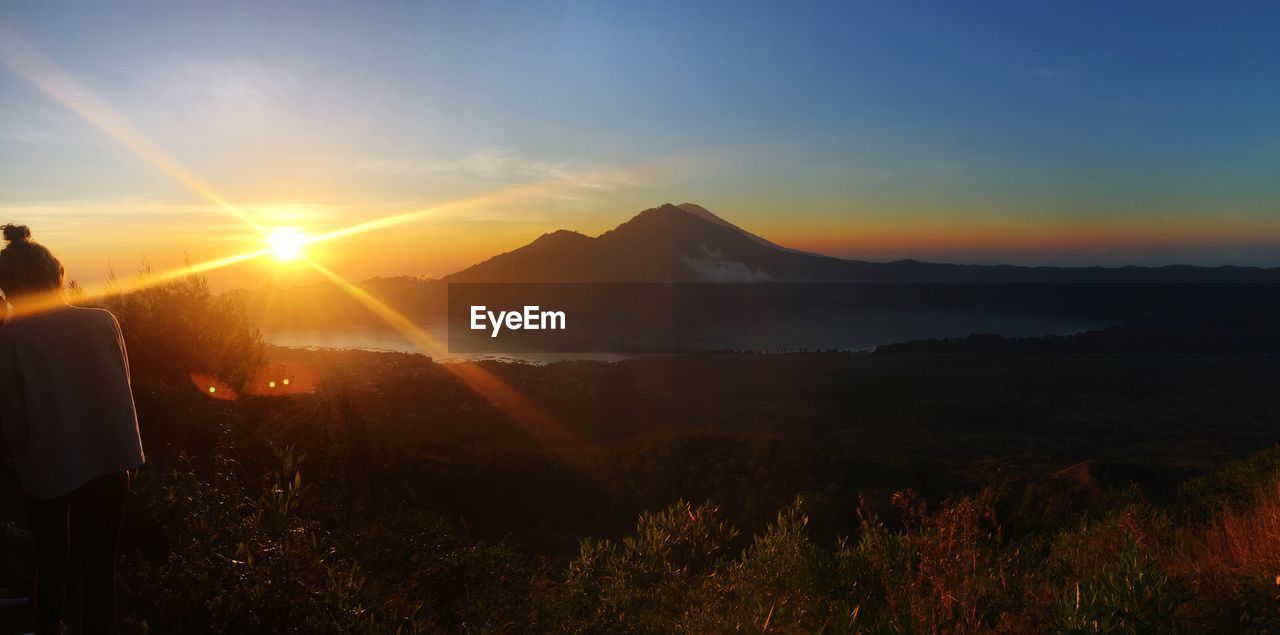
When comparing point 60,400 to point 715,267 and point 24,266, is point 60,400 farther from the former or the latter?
point 715,267

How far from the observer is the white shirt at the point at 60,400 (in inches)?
84.8

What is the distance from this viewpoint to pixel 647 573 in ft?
12.2

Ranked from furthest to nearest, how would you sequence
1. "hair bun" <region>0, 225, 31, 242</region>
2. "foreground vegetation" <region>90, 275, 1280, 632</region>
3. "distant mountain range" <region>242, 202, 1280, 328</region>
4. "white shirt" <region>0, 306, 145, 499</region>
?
"distant mountain range" <region>242, 202, 1280, 328</region>
"foreground vegetation" <region>90, 275, 1280, 632</region>
"hair bun" <region>0, 225, 31, 242</region>
"white shirt" <region>0, 306, 145, 499</region>

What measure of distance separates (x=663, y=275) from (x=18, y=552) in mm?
94582

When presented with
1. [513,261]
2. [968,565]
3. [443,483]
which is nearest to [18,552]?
[968,565]

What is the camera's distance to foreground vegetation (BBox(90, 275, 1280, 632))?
2.48m

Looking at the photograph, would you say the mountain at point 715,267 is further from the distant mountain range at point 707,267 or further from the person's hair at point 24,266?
the person's hair at point 24,266

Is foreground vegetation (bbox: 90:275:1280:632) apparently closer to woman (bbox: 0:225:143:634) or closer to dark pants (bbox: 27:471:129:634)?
dark pants (bbox: 27:471:129:634)

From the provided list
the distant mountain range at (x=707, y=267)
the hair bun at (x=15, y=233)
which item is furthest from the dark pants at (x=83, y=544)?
the distant mountain range at (x=707, y=267)

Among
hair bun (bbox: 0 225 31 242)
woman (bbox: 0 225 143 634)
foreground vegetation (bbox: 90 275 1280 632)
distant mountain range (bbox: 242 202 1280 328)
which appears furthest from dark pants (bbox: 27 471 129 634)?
distant mountain range (bbox: 242 202 1280 328)

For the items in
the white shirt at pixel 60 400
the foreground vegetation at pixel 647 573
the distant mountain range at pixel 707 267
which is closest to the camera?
the white shirt at pixel 60 400

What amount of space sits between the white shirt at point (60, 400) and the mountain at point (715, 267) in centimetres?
7279

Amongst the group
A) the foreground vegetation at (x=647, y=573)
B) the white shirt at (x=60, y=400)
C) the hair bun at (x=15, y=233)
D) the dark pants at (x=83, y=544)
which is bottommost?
the foreground vegetation at (x=647, y=573)

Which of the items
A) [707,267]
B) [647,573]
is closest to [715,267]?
[707,267]
